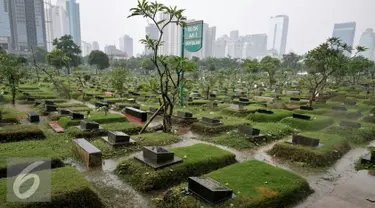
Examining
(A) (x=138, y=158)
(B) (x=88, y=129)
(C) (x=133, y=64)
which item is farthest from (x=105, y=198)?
(C) (x=133, y=64)

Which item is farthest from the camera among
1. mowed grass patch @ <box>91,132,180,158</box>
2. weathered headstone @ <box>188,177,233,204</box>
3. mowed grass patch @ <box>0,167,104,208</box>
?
mowed grass patch @ <box>91,132,180,158</box>

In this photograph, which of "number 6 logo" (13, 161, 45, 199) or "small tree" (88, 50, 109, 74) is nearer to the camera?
"number 6 logo" (13, 161, 45, 199)

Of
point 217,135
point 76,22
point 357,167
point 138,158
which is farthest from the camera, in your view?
point 76,22

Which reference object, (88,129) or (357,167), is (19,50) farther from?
(357,167)

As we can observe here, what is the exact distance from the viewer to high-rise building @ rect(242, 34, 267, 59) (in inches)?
5428

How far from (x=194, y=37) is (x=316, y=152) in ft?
36.3

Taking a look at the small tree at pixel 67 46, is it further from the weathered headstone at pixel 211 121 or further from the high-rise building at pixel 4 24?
the weathered headstone at pixel 211 121

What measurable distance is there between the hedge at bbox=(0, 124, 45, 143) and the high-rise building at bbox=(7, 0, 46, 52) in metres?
70.8

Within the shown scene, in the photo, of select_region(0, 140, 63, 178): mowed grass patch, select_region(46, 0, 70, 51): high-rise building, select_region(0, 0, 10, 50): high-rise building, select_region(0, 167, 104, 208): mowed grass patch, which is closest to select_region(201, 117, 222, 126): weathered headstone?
select_region(0, 140, 63, 178): mowed grass patch

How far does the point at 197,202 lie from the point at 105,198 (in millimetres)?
2075

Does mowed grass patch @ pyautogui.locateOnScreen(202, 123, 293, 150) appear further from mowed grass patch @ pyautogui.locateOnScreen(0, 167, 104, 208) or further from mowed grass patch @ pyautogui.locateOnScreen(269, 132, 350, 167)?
mowed grass patch @ pyautogui.locateOnScreen(0, 167, 104, 208)

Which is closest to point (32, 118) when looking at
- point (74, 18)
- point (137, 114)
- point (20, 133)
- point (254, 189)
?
point (20, 133)

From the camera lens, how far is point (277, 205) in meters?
5.05

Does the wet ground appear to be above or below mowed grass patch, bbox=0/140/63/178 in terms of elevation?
below
